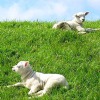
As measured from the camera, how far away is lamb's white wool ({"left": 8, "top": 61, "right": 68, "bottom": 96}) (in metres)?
13.9

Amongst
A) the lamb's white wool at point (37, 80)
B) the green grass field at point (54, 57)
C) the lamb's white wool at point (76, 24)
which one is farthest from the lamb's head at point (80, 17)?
the lamb's white wool at point (37, 80)

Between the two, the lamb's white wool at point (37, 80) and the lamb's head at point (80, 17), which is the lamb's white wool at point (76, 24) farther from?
the lamb's white wool at point (37, 80)

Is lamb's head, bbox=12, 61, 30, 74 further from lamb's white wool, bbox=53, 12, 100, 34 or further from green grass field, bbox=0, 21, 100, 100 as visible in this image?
lamb's white wool, bbox=53, 12, 100, 34

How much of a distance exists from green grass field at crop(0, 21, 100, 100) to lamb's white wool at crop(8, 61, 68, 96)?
0.65 ft

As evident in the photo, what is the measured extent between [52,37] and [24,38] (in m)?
1.16

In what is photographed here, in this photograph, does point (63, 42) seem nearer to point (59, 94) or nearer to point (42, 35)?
point (42, 35)

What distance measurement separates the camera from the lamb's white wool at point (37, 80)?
13891 mm

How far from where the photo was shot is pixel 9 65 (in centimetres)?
1692

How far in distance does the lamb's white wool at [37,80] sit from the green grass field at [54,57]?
0.65 ft

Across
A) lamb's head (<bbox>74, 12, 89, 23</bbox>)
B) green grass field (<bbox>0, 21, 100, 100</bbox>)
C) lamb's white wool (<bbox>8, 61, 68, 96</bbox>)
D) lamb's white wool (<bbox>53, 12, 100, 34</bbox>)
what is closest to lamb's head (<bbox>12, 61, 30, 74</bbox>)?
lamb's white wool (<bbox>8, 61, 68, 96</bbox>)

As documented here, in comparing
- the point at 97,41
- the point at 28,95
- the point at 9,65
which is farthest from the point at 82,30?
the point at 28,95

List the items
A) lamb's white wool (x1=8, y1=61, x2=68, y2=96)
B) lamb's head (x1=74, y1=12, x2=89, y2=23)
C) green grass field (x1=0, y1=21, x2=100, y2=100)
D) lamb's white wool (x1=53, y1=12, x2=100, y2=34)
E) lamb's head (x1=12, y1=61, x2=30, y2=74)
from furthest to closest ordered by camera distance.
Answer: lamb's head (x1=74, y1=12, x2=89, y2=23), lamb's white wool (x1=53, y1=12, x2=100, y2=34), lamb's head (x1=12, y1=61, x2=30, y2=74), green grass field (x1=0, y1=21, x2=100, y2=100), lamb's white wool (x1=8, y1=61, x2=68, y2=96)

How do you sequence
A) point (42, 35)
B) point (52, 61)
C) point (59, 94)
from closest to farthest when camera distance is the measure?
point (59, 94)
point (52, 61)
point (42, 35)

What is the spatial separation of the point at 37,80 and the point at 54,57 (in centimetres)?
285
